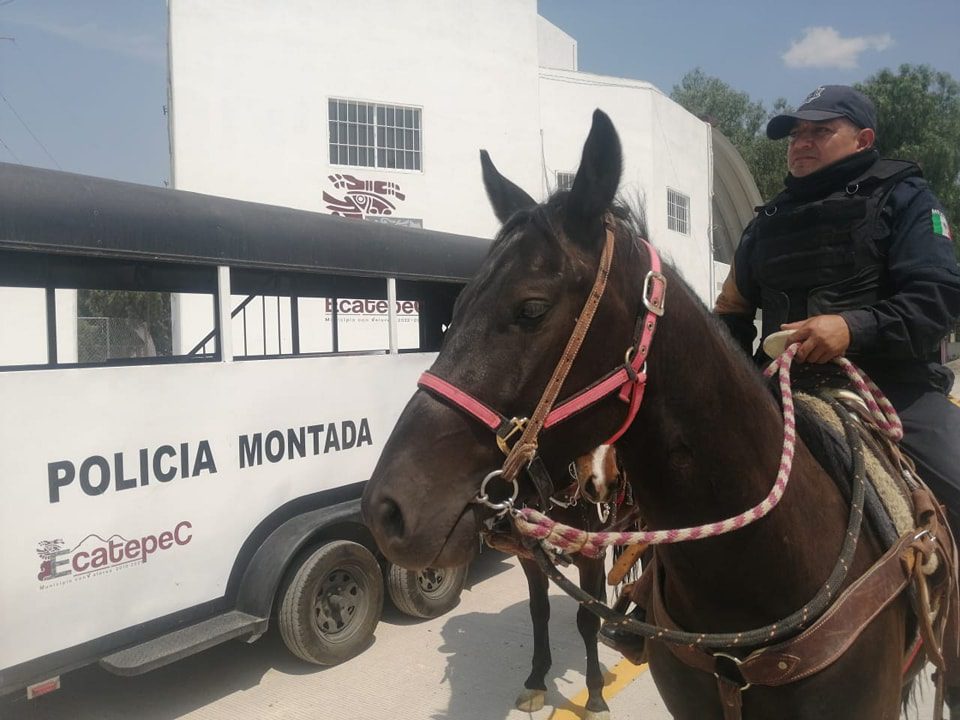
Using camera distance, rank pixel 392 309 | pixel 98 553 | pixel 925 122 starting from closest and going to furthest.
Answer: pixel 98 553, pixel 392 309, pixel 925 122

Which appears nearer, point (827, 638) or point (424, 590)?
point (827, 638)

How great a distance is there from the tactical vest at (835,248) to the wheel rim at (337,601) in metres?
3.46

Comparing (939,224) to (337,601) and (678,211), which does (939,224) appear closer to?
(337,601)

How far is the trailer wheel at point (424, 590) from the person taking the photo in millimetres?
4922

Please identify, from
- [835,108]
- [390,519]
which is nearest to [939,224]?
[835,108]

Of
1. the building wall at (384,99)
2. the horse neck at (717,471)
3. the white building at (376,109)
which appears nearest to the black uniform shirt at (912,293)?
the horse neck at (717,471)

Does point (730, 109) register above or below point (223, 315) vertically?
above

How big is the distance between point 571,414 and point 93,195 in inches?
117

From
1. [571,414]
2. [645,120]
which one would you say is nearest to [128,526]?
[571,414]

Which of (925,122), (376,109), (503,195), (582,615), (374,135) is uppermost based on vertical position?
(925,122)

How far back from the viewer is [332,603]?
4508 mm

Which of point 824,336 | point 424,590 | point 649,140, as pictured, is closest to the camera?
point 824,336

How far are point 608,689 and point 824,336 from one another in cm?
305

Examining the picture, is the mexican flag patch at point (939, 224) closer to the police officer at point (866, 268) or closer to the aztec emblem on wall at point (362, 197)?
the police officer at point (866, 268)
